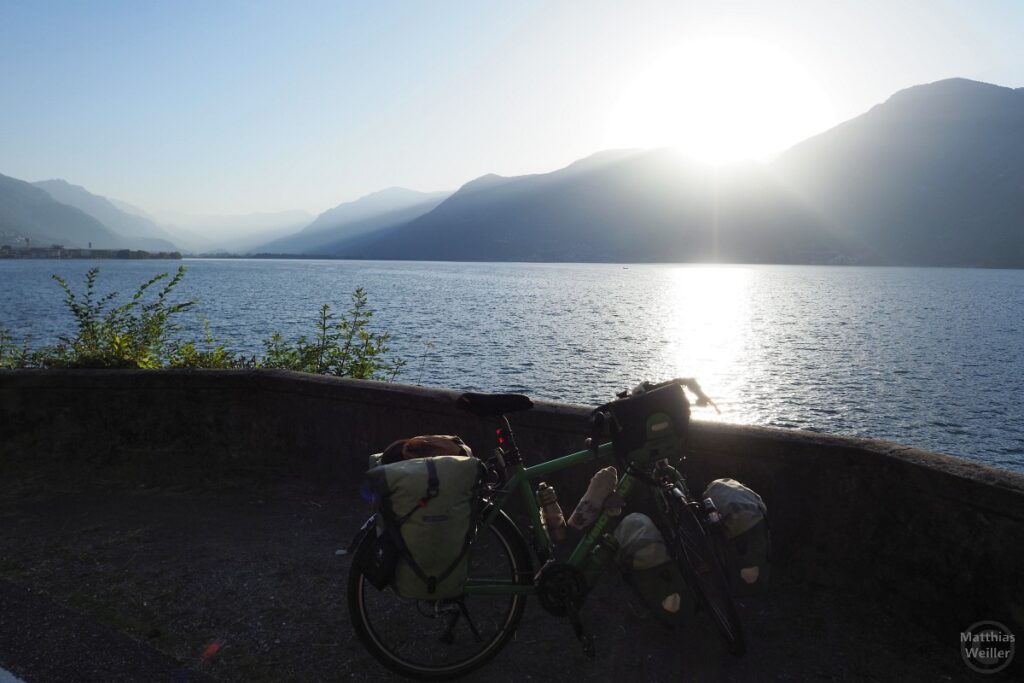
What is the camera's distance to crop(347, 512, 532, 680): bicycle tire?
343cm

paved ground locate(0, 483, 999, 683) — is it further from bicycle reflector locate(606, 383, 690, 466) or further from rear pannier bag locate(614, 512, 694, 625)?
bicycle reflector locate(606, 383, 690, 466)

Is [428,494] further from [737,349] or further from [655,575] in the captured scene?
[737,349]

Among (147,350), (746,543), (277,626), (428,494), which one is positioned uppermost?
(428,494)

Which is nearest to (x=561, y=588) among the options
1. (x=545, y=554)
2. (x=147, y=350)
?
(x=545, y=554)

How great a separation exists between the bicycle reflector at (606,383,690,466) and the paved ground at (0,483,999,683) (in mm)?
1160

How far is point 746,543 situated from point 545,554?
1075 mm

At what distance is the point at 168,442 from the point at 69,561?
1846 mm

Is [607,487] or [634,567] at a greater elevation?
[607,487]

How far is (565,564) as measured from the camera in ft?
11.8

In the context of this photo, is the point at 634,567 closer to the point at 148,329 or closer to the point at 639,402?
the point at 639,402

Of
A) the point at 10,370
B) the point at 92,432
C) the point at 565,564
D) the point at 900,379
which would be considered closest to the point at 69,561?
the point at 92,432

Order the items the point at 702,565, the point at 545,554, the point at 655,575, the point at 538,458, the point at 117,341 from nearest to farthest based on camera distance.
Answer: the point at 655,575 → the point at 702,565 → the point at 545,554 → the point at 538,458 → the point at 117,341

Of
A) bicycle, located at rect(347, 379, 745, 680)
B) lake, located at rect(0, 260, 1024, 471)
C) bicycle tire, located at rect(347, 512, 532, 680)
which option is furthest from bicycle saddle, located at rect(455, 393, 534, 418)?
lake, located at rect(0, 260, 1024, 471)

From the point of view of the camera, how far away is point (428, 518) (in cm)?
317
